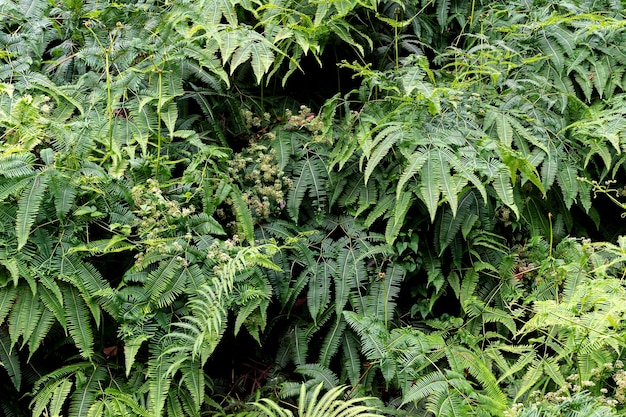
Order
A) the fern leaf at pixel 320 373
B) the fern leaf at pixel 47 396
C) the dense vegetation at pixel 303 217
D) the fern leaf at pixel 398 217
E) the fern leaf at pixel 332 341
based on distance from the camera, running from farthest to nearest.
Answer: the fern leaf at pixel 398 217 < the fern leaf at pixel 332 341 < the fern leaf at pixel 320 373 < the dense vegetation at pixel 303 217 < the fern leaf at pixel 47 396

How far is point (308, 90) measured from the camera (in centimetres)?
399

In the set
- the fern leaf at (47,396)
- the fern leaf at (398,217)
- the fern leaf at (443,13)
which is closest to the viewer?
the fern leaf at (47,396)

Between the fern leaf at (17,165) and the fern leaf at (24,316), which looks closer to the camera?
the fern leaf at (24,316)

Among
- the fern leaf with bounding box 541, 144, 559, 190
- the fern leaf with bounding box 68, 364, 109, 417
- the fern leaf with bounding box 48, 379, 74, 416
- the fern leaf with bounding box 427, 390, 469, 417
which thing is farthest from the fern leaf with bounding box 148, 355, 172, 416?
the fern leaf with bounding box 541, 144, 559, 190

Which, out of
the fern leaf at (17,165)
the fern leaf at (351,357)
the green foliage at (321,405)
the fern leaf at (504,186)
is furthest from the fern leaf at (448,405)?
the fern leaf at (17,165)

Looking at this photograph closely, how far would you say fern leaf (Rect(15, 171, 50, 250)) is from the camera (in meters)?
2.60

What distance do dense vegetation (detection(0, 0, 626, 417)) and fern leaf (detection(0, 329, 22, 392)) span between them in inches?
0.5

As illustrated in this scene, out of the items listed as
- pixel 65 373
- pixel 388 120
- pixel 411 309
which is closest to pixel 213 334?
pixel 65 373

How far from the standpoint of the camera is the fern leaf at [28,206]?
103 inches

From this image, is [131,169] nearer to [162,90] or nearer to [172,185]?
[172,185]

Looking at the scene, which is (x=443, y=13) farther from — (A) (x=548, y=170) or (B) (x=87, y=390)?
(B) (x=87, y=390)

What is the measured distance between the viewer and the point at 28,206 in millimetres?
2648

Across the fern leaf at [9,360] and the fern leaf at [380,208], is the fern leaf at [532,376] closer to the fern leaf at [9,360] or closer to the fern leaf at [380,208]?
the fern leaf at [380,208]

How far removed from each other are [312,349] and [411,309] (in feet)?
1.78
